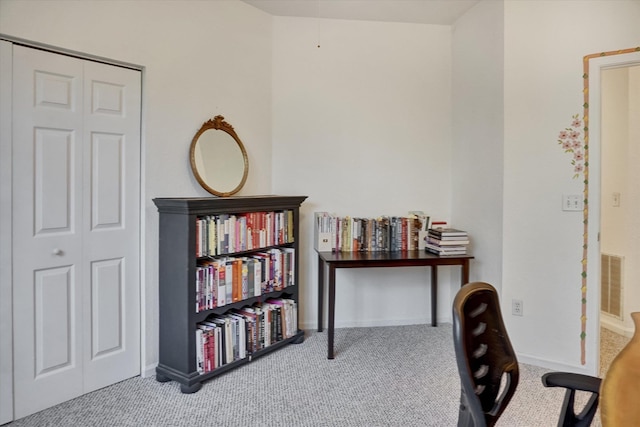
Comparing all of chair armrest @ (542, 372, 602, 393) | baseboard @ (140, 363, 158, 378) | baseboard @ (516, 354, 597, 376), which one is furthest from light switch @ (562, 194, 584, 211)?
baseboard @ (140, 363, 158, 378)

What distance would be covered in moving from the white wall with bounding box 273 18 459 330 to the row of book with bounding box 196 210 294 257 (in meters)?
0.49

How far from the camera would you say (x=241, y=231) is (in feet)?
9.60

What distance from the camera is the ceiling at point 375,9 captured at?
132 inches

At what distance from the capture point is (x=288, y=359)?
119 inches

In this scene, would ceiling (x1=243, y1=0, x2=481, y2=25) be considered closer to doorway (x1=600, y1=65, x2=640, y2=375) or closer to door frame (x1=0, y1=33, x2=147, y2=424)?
doorway (x1=600, y1=65, x2=640, y2=375)

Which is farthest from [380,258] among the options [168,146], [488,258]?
[168,146]

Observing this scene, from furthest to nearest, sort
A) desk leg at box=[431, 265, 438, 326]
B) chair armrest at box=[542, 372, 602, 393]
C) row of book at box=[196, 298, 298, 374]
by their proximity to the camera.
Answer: desk leg at box=[431, 265, 438, 326] → row of book at box=[196, 298, 298, 374] → chair armrest at box=[542, 372, 602, 393]

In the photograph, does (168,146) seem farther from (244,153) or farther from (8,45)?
(8,45)

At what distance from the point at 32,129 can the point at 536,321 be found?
335 cm

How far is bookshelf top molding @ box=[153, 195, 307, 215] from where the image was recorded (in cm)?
254

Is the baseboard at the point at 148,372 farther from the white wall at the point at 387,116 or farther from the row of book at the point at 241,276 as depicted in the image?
the row of book at the point at 241,276

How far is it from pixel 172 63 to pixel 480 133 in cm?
234

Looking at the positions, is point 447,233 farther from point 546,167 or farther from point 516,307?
point 546,167

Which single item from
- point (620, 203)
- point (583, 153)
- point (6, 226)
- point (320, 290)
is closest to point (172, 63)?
point (6, 226)
